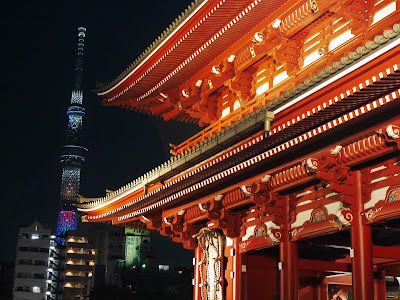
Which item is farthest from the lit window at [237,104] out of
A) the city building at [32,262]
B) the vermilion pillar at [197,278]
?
the city building at [32,262]

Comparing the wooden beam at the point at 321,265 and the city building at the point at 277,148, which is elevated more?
the city building at the point at 277,148

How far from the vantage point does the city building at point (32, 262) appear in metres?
94.2

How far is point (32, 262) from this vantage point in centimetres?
9644

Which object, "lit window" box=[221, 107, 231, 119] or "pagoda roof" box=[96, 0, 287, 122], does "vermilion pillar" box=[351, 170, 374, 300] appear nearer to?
"pagoda roof" box=[96, 0, 287, 122]

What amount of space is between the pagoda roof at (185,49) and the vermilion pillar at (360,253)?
616 centimetres

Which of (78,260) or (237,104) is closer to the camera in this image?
(237,104)

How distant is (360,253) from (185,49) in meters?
10.0

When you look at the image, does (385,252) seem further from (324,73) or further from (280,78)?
(280,78)

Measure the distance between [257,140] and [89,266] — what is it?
9191 centimetres

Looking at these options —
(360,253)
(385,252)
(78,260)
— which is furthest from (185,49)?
(78,260)

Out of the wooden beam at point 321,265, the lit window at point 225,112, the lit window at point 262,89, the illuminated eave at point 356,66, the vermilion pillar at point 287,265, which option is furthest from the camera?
the lit window at point 225,112

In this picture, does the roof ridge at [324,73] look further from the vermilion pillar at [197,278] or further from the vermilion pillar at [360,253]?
the vermilion pillar at [197,278]

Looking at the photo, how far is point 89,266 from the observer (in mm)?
99438

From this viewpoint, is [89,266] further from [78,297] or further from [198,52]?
[198,52]
